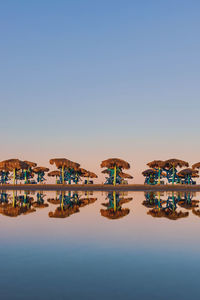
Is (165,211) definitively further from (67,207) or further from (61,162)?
(61,162)

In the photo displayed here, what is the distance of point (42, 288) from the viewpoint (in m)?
3.75

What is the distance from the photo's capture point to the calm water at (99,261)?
3704mm

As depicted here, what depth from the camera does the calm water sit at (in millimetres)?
3704

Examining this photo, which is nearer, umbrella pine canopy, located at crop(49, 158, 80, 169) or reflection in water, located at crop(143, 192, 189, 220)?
reflection in water, located at crop(143, 192, 189, 220)

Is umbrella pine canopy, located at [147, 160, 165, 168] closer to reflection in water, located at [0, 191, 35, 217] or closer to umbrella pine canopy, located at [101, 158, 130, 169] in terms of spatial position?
umbrella pine canopy, located at [101, 158, 130, 169]

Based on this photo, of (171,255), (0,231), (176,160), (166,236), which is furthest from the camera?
(176,160)

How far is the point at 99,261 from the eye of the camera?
512 cm

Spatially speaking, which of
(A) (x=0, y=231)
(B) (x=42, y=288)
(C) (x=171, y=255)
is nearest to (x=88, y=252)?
(C) (x=171, y=255)

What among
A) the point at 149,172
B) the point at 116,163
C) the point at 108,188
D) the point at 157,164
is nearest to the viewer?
the point at 108,188

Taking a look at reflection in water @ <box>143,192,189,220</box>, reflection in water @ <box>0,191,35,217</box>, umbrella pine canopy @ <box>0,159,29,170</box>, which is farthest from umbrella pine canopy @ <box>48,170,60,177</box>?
reflection in water @ <box>143,192,189,220</box>

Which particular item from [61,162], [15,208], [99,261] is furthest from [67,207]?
[61,162]

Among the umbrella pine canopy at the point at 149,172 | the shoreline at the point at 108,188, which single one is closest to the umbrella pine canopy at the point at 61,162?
the shoreline at the point at 108,188

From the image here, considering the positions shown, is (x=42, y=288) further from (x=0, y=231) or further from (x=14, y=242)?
(x=0, y=231)

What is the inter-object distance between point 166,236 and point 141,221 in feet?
8.97
